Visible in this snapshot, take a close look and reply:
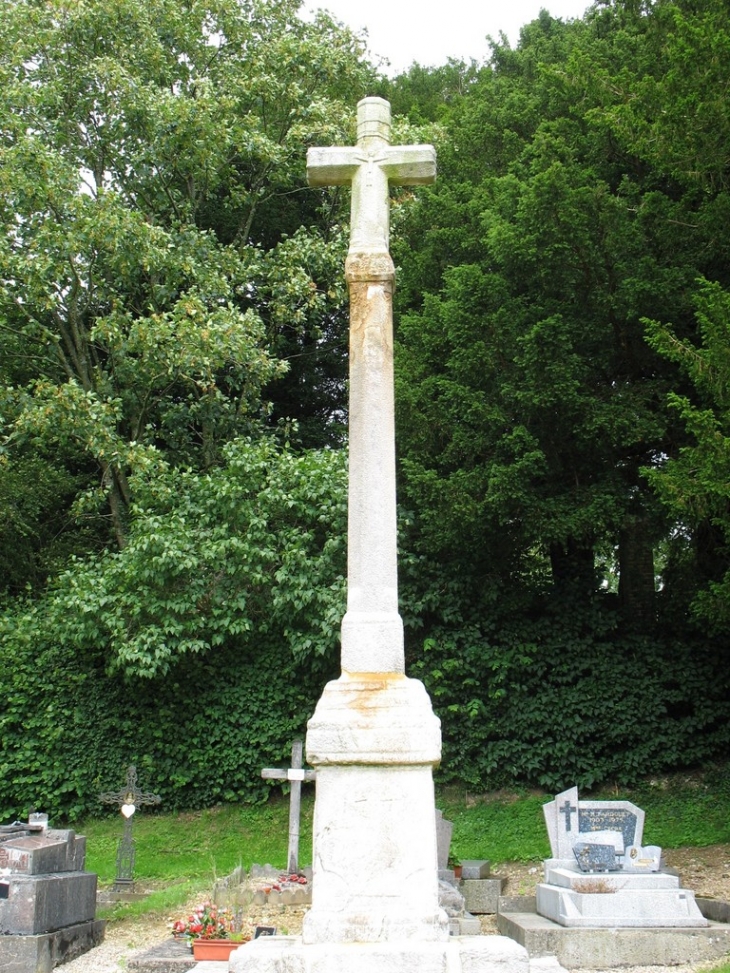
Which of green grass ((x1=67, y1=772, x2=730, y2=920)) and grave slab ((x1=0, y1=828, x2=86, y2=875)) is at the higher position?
grave slab ((x1=0, y1=828, x2=86, y2=875))

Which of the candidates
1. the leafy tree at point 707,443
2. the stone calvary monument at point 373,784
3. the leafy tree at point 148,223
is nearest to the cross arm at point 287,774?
the leafy tree at point 707,443

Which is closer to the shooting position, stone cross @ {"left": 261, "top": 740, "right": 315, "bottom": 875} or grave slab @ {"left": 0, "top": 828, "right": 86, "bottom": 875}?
grave slab @ {"left": 0, "top": 828, "right": 86, "bottom": 875}

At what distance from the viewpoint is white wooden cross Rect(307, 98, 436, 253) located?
5750 mm

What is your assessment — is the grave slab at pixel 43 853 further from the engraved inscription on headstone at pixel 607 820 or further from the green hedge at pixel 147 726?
the engraved inscription on headstone at pixel 607 820

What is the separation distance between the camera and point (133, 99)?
13742 millimetres

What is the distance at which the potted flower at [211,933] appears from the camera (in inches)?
279

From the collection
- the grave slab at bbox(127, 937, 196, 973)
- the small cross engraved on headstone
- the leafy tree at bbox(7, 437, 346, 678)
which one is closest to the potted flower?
the grave slab at bbox(127, 937, 196, 973)

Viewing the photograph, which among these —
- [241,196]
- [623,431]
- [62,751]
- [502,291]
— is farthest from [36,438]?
[623,431]

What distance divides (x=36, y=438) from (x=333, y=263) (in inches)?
209

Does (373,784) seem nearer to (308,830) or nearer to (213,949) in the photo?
(213,949)

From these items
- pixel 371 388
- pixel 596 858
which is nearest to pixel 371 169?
pixel 371 388

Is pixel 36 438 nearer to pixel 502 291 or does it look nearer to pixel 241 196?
pixel 241 196

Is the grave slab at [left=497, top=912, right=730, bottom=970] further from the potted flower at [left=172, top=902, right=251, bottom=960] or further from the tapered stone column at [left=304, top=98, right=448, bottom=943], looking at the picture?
the tapered stone column at [left=304, top=98, right=448, bottom=943]

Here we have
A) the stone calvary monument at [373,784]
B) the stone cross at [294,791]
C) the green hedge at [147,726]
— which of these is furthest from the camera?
the green hedge at [147,726]
